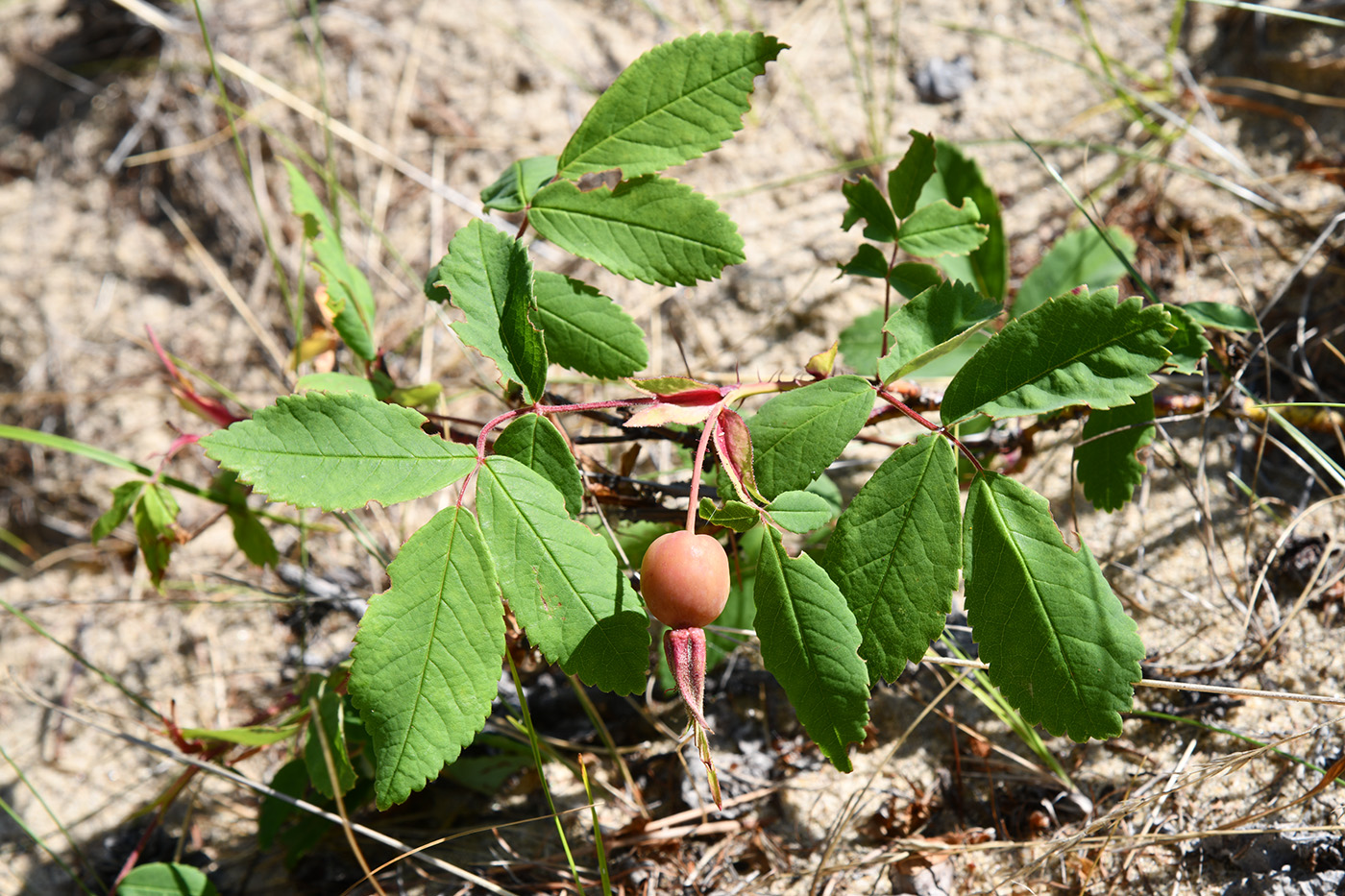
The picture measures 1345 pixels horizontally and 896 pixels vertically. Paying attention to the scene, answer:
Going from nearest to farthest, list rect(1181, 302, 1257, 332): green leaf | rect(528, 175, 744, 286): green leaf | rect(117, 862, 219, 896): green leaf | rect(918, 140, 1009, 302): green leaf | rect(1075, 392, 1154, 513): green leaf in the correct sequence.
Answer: rect(528, 175, 744, 286): green leaf → rect(1075, 392, 1154, 513): green leaf → rect(1181, 302, 1257, 332): green leaf → rect(117, 862, 219, 896): green leaf → rect(918, 140, 1009, 302): green leaf

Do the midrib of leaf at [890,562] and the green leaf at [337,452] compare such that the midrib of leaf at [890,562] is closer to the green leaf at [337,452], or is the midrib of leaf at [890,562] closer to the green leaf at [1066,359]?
the green leaf at [1066,359]

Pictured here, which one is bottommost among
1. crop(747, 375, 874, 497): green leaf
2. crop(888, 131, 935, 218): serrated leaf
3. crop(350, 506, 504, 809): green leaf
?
crop(350, 506, 504, 809): green leaf

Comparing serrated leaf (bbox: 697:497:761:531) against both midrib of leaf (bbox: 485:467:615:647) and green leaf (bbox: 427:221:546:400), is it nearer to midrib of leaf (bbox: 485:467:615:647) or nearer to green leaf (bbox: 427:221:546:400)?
midrib of leaf (bbox: 485:467:615:647)

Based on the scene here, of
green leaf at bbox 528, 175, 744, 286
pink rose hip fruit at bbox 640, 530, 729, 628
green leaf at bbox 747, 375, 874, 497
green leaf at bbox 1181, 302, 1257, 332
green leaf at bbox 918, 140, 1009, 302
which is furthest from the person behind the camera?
green leaf at bbox 918, 140, 1009, 302

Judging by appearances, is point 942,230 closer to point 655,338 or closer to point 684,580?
point 684,580

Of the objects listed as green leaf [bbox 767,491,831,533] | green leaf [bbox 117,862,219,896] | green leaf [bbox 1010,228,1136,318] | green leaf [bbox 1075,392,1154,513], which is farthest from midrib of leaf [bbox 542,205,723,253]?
green leaf [bbox 117,862,219,896]

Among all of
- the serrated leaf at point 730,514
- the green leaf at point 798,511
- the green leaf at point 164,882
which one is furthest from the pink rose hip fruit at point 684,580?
the green leaf at point 164,882

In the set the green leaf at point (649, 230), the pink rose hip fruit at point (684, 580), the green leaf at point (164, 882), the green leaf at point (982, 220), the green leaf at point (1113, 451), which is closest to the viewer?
the pink rose hip fruit at point (684, 580)

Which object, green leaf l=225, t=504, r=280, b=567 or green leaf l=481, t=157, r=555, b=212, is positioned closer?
green leaf l=481, t=157, r=555, b=212
